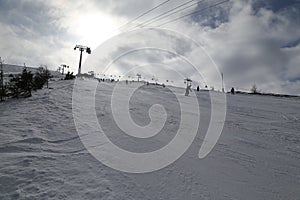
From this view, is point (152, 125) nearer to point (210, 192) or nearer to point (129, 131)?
point (129, 131)

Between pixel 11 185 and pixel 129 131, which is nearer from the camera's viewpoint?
pixel 11 185

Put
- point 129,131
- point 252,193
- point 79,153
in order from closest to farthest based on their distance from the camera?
point 252,193, point 79,153, point 129,131

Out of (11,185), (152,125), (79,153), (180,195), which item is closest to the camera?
(11,185)

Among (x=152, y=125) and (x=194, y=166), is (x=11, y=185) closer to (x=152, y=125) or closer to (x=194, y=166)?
(x=194, y=166)

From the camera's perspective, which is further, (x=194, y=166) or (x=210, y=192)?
(x=194, y=166)

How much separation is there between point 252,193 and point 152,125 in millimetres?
4012

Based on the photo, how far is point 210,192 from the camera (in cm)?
328

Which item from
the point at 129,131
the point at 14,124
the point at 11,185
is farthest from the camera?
the point at 129,131

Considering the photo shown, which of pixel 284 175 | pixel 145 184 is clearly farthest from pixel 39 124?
pixel 284 175

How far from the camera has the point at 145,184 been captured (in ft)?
10.8

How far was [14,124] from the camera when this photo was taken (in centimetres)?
559

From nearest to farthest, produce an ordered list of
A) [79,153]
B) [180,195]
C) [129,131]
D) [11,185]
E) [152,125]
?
[11,185], [180,195], [79,153], [129,131], [152,125]

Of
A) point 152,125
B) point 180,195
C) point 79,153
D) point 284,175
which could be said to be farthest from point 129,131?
point 284,175

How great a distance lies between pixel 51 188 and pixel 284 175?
443 cm
